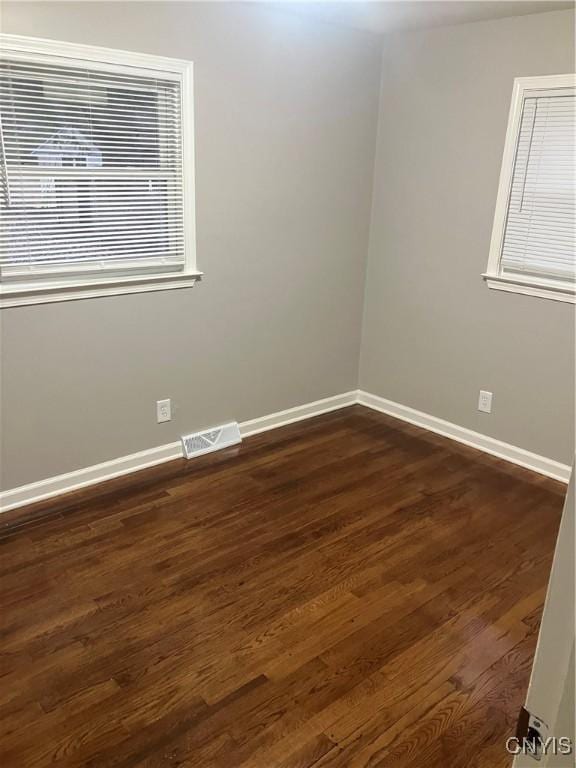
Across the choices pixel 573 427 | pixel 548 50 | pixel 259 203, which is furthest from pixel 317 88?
pixel 573 427

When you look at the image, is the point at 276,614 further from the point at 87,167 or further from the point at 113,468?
the point at 87,167

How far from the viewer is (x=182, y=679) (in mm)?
1998

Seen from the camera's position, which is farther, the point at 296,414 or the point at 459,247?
the point at 296,414

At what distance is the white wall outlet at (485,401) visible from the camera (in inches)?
144

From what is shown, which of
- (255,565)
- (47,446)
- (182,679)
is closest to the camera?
(182,679)

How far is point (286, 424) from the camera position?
402 centimetres

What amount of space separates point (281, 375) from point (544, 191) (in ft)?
6.14

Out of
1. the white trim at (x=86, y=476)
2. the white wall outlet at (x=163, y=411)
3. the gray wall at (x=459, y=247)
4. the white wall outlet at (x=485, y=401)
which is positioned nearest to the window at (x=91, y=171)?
the white wall outlet at (x=163, y=411)

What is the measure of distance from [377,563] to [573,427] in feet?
4.80

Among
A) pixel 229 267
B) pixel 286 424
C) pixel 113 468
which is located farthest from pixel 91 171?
pixel 286 424

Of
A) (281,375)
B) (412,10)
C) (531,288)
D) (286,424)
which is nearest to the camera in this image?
(412,10)

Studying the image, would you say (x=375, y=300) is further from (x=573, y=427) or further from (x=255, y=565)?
(x=255, y=565)

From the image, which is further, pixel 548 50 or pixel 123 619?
pixel 548 50

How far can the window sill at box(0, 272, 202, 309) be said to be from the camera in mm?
2660
